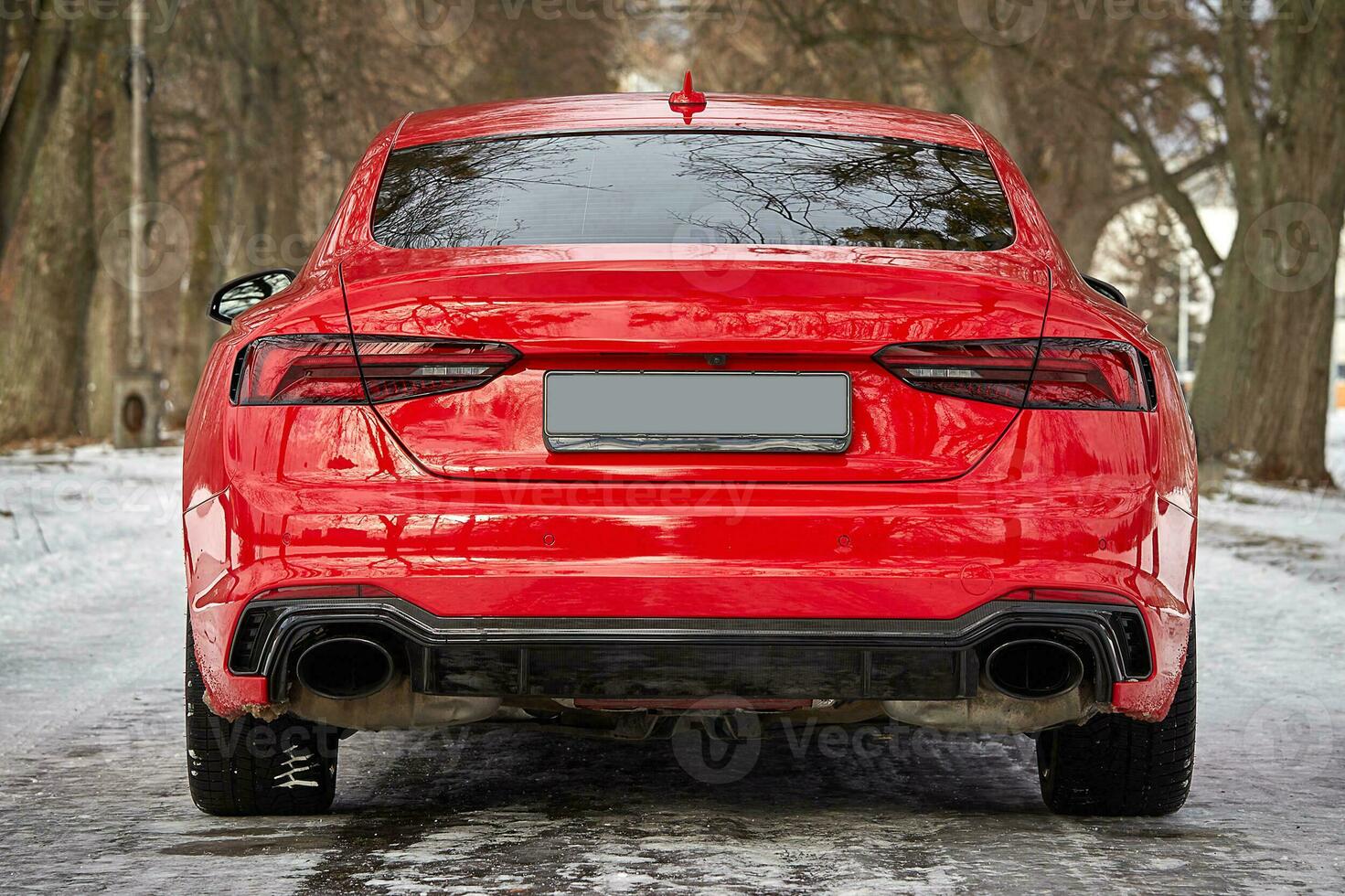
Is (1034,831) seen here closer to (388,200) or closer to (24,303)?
(388,200)

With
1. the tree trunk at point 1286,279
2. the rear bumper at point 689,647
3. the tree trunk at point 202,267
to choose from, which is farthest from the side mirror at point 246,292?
the tree trunk at point 202,267

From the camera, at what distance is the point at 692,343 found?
12.9ft

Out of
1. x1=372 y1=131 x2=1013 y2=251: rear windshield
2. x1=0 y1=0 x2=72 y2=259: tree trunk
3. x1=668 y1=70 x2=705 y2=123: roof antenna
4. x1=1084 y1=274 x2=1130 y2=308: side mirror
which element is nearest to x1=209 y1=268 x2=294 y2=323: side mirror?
x1=372 y1=131 x2=1013 y2=251: rear windshield

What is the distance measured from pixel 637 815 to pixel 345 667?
867mm

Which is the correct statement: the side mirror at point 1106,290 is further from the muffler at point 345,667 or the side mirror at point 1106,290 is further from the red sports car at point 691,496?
the muffler at point 345,667

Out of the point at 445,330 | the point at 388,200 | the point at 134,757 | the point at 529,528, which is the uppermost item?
the point at 388,200

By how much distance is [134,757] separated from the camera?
5.59 meters

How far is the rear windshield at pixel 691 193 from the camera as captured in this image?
175 inches

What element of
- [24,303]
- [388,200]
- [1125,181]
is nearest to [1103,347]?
[388,200]

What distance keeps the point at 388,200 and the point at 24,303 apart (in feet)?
70.0

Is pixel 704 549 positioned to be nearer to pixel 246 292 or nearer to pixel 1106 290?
pixel 246 292

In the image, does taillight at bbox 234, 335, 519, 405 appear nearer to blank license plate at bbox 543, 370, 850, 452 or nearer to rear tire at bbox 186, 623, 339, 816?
blank license plate at bbox 543, 370, 850, 452

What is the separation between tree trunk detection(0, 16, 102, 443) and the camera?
24484mm

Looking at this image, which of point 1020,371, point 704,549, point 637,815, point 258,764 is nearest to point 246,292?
point 258,764
